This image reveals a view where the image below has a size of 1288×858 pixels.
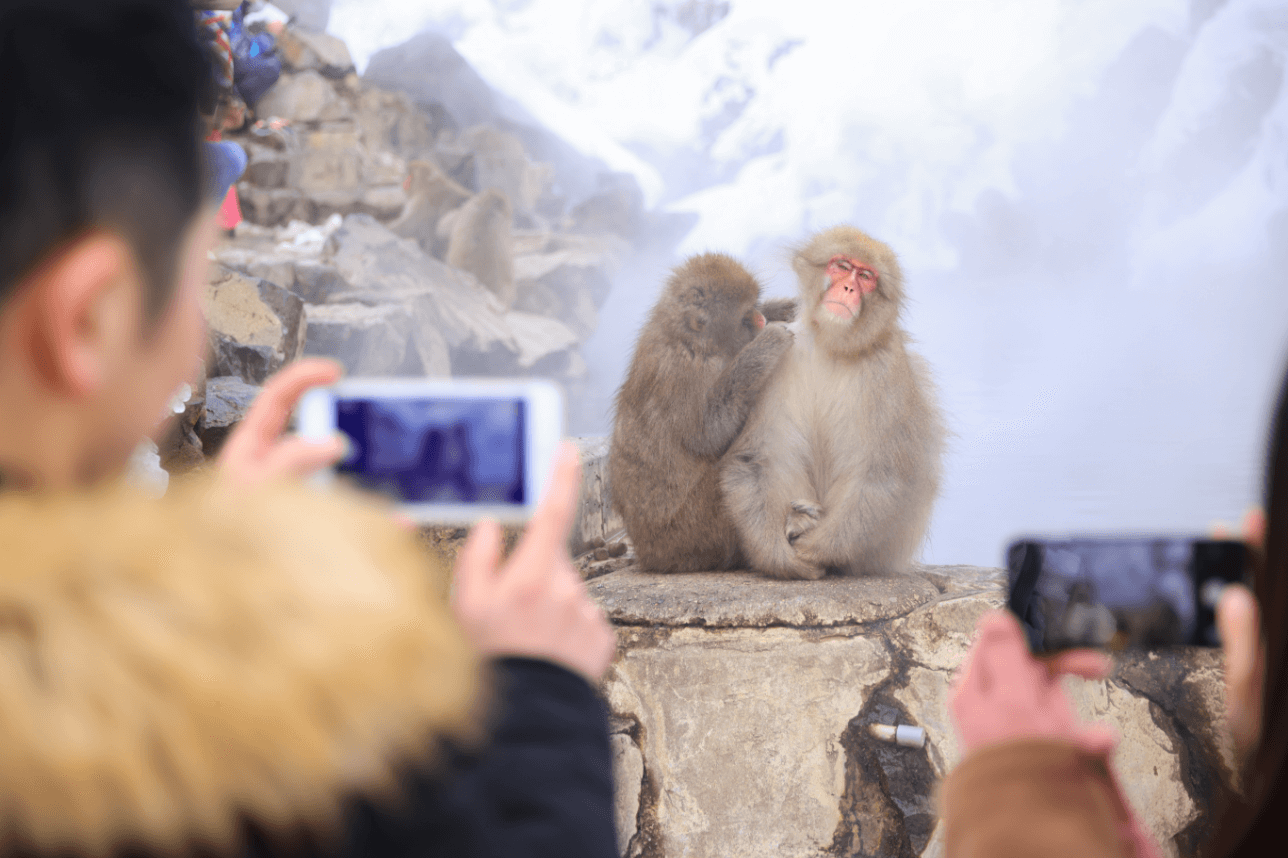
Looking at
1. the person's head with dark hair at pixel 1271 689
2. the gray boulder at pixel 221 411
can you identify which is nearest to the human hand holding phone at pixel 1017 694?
the person's head with dark hair at pixel 1271 689

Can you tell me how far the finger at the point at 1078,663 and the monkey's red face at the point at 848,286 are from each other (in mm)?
1755

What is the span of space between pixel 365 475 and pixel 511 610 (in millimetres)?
300

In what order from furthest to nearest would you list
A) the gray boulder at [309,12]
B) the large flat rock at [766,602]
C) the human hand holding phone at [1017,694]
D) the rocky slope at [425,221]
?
the gray boulder at [309,12] < the rocky slope at [425,221] < the large flat rock at [766,602] < the human hand holding phone at [1017,694]

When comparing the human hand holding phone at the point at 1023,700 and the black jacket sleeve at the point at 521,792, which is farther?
the human hand holding phone at the point at 1023,700

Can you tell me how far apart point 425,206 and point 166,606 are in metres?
9.16

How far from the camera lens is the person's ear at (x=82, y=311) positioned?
0.45 metres

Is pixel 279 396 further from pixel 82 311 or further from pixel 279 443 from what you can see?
pixel 82 311

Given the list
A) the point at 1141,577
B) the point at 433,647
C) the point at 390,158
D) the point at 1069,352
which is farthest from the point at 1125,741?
the point at 390,158

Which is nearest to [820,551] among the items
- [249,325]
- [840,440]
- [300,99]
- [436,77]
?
[840,440]

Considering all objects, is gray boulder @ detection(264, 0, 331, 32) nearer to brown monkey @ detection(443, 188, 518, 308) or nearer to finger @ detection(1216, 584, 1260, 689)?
brown monkey @ detection(443, 188, 518, 308)

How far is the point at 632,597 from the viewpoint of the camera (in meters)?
2.14

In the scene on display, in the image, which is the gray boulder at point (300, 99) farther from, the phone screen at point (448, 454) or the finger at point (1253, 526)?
the finger at point (1253, 526)

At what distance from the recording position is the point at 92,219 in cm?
45

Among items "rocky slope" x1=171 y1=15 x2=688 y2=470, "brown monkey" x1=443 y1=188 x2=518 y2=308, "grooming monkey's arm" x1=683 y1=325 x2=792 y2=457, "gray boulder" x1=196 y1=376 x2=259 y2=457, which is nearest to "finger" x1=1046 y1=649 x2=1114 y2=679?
"grooming monkey's arm" x1=683 y1=325 x2=792 y2=457
